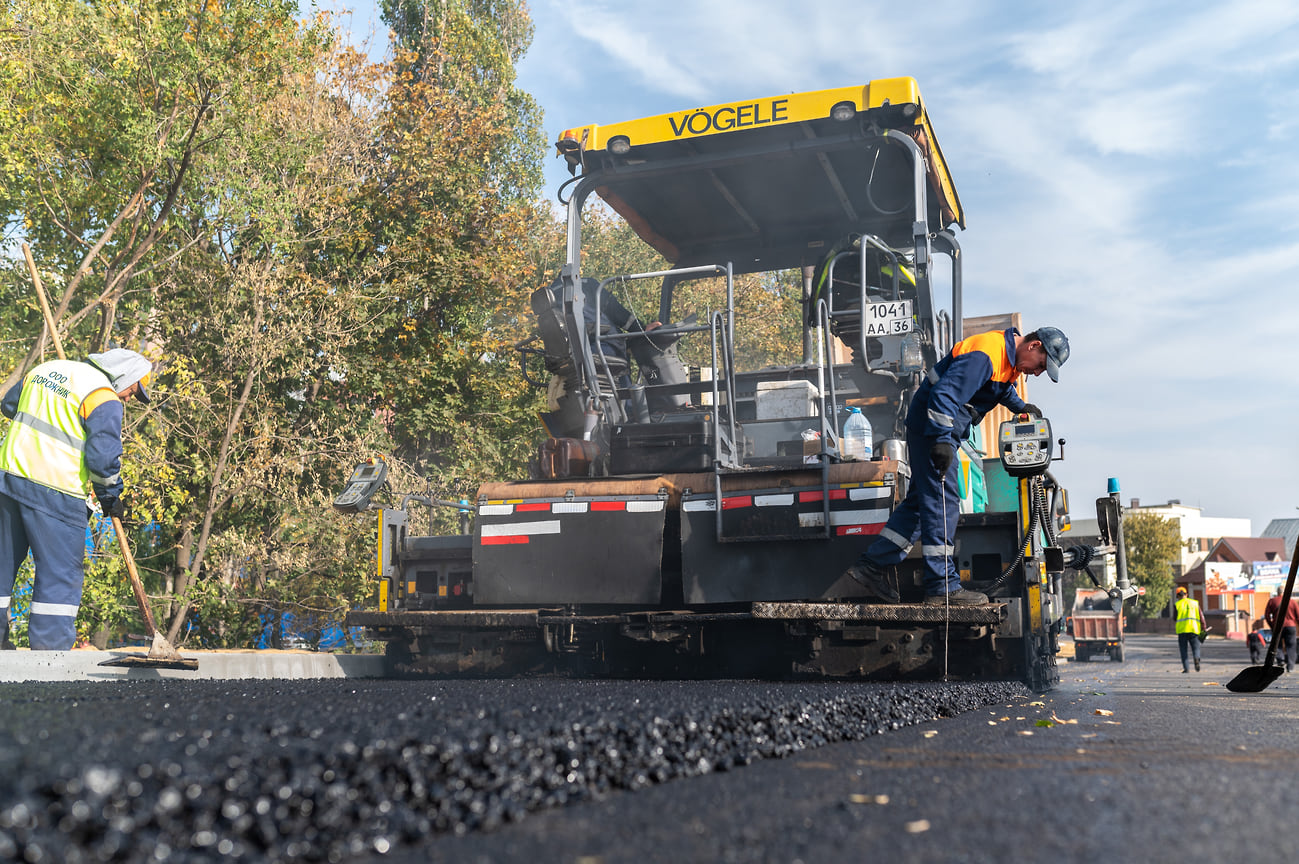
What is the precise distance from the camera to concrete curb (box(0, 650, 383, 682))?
4.47 m

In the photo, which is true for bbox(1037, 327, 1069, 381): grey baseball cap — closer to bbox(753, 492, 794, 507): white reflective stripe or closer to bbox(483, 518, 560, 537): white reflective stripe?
bbox(753, 492, 794, 507): white reflective stripe

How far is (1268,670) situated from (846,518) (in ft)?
7.02

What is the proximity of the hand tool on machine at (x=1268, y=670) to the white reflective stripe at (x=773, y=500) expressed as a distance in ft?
6.77

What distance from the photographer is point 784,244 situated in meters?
6.92

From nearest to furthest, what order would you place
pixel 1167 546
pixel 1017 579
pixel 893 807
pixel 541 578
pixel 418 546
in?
1. pixel 893 807
2. pixel 1017 579
3. pixel 541 578
4. pixel 418 546
5. pixel 1167 546

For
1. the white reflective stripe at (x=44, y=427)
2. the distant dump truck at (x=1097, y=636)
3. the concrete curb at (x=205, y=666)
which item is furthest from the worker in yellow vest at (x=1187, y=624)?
the white reflective stripe at (x=44, y=427)

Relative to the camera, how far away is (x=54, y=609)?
16.7ft

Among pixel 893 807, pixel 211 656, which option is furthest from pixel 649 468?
pixel 893 807

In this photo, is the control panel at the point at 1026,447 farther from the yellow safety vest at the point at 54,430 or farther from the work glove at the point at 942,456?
the yellow safety vest at the point at 54,430

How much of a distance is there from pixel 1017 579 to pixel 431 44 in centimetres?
1510

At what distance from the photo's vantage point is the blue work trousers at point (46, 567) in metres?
5.04

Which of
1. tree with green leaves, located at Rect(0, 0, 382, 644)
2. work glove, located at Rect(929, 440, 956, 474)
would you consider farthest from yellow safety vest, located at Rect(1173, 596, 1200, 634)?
work glove, located at Rect(929, 440, 956, 474)

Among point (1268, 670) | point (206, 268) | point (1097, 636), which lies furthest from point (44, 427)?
point (1097, 636)

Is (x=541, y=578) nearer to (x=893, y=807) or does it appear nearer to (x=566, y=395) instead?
(x=566, y=395)
